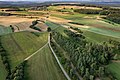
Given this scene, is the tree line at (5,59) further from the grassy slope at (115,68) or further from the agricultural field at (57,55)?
the grassy slope at (115,68)

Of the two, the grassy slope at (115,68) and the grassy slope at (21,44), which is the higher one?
the grassy slope at (21,44)

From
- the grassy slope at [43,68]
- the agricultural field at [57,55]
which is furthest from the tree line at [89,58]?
the grassy slope at [43,68]

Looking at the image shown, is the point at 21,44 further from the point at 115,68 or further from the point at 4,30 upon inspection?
the point at 115,68

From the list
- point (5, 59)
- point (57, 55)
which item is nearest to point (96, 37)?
point (57, 55)

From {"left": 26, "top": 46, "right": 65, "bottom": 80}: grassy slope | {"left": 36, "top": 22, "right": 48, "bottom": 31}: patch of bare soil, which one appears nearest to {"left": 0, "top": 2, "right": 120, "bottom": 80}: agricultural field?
{"left": 26, "top": 46, "right": 65, "bottom": 80}: grassy slope

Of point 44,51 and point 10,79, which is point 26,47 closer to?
point 44,51
